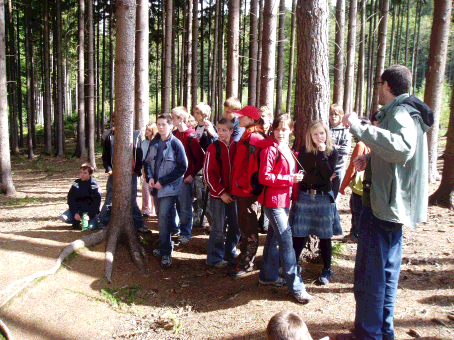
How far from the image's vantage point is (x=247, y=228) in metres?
4.79

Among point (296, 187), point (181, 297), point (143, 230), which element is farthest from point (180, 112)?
point (181, 297)

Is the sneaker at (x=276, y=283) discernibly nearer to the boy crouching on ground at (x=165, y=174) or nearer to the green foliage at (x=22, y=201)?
the boy crouching on ground at (x=165, y=174)

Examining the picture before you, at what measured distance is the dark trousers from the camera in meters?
4.72

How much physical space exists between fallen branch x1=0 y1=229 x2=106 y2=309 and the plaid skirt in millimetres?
2762

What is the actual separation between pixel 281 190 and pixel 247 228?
0.94 m

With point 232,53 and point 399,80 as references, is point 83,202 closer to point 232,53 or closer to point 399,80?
point 232,53

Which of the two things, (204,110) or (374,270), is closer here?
(374,270)

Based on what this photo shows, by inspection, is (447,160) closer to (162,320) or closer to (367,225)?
(367,225)

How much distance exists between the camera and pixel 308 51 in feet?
16.7

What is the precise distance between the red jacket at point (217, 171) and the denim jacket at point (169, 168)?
45 centimetres

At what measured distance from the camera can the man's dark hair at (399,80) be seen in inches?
122

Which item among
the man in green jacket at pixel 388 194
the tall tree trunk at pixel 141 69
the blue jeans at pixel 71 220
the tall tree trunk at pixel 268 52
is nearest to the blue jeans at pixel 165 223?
the blue jeans at pixel 71 220

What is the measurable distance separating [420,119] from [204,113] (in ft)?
12.0

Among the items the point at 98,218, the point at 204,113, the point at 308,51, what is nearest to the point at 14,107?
the point at 98,218
